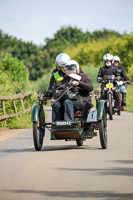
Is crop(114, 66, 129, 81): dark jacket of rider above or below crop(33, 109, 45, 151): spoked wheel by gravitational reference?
→ above

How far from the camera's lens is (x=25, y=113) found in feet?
63.9

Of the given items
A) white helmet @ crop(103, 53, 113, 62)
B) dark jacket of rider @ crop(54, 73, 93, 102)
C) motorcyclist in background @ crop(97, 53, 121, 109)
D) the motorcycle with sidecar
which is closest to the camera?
the motorcycle with sidecar

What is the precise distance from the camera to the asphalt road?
7379mm

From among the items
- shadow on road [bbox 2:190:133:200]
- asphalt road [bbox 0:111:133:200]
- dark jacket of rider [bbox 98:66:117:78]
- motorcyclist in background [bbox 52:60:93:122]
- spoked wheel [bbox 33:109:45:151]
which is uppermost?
dark jacket of rider [bbox 98:66:117:78]

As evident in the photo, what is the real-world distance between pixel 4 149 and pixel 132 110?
14.2m

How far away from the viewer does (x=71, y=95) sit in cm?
1192

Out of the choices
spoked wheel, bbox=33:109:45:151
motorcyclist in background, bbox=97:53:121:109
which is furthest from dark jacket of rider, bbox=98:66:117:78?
spoked wheel, bbox=33:109:45:151

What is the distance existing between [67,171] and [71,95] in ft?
10.1

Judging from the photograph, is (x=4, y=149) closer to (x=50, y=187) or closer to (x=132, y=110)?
(x=50, y=187)

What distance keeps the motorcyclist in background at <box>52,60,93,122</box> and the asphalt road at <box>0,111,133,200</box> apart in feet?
2.38

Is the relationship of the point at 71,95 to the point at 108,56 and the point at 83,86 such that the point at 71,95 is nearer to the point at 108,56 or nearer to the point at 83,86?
the point at 83,86

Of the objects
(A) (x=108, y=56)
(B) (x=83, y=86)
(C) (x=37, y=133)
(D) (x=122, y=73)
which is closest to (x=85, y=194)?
(C) (x=37, y=133)

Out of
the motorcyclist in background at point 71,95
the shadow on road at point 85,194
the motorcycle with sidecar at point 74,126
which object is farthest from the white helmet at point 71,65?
the shadow on road at point 85,194

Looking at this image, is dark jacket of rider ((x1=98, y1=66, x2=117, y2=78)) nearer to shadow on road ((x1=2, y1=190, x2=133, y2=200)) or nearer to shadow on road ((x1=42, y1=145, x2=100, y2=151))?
shadow on road ((x1=42, y1=145, x2=100, y2=151))
